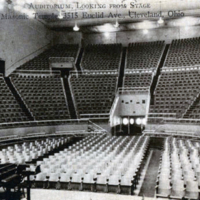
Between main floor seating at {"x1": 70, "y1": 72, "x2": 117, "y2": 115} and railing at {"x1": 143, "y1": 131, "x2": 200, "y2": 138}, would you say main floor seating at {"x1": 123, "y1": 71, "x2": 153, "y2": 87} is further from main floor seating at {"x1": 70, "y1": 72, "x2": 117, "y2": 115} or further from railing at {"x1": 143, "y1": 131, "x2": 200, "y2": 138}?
railing at {"x1": 143, "y1": 131, "x2": 200, "y2": 138}

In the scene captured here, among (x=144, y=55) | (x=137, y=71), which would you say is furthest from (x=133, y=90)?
(x=144, y=55)

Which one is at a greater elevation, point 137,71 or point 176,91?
point 137,71

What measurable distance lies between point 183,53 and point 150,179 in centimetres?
1802

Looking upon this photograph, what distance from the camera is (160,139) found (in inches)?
671

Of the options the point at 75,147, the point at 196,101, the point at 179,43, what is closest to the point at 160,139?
the point at 196,101

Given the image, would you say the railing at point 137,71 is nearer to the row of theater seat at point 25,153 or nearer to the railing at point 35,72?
the railing at point 35,72

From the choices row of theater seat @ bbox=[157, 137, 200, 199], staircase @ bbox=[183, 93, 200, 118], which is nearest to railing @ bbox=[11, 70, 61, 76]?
staircase @ bbox=[183, 93, 200, 118]

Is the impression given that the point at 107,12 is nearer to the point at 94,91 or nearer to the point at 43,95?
the point at 94,91

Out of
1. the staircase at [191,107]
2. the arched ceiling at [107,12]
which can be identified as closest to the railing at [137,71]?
the arched ceiling at [107,12]

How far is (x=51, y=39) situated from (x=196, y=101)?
58.1ft

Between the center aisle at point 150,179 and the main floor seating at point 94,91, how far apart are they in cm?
803

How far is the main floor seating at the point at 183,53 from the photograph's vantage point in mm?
24391

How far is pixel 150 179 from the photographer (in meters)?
10.2

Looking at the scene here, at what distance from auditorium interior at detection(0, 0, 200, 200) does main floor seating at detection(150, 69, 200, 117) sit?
0.26ft
